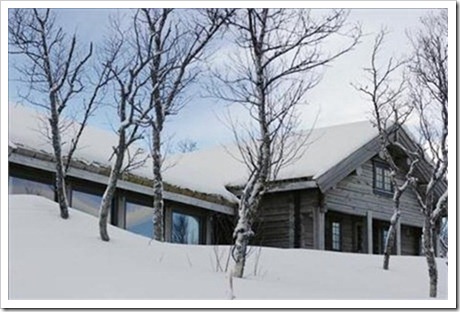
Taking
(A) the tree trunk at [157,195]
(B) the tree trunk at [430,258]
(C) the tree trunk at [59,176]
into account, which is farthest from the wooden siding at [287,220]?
(C) the tree trunk at [59,176]

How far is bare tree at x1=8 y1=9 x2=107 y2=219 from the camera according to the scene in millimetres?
7512

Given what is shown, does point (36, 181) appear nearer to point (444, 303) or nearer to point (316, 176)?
point (316, 176)

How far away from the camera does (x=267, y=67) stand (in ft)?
25.5

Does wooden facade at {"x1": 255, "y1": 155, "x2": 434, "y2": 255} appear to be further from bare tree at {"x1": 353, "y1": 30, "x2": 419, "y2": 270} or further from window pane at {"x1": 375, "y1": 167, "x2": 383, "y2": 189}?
bare tree at {"x1": 353, "y1": 30, "x2": 419, "y2": 270}

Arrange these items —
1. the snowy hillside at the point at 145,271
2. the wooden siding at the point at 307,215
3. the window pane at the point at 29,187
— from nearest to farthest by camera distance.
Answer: the snowy hillside at the point at 145,271 < the window pane at the point at 29,187 < the wooden siding at the point at 307,215

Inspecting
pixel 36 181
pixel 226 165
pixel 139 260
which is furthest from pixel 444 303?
pixel 226 165

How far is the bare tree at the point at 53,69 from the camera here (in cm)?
751

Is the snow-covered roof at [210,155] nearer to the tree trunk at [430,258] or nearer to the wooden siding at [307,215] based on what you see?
the wooden siding at [307,215]

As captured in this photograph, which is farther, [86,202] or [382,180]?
[382,180]

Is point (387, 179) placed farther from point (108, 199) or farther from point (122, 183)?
point (108, 199)

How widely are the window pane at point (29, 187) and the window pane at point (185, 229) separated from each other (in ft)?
9.05

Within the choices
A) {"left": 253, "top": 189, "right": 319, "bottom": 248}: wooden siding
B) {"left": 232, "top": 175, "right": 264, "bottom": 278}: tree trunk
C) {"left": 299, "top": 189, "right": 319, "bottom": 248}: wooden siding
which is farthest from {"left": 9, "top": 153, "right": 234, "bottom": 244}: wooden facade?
{"left": 232, "top": 175, "right": 264, "bottom": 278}: tree trunk

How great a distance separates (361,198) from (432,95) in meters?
5.48

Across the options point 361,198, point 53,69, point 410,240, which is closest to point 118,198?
point 53,69
